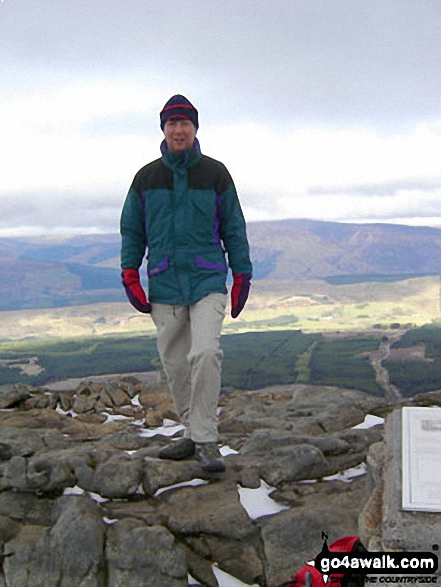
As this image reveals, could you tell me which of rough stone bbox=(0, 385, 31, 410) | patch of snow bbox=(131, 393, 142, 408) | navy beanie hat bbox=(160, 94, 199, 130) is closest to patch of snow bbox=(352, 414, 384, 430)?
patch of snow bbox=(131, 393, 142, 408)

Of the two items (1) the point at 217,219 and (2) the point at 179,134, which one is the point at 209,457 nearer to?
(1) the point at 217,219

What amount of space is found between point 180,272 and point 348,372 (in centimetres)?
11370

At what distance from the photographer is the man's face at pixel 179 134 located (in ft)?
A: 28.2

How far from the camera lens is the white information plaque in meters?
5.42

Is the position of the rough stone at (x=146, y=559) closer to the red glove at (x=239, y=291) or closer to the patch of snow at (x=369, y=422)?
the red glove at (x=239, y=291)

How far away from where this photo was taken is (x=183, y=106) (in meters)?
8.59

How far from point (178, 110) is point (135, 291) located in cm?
281

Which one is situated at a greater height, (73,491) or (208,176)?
(208,176)

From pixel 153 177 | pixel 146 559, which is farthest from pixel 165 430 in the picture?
pixel 153 177

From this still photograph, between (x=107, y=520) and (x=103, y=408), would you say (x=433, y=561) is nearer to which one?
(x=107, y=520)

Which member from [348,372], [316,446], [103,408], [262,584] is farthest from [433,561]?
[348,372]

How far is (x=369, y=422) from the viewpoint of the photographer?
13164 millimetres

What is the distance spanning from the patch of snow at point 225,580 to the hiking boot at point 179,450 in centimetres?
214

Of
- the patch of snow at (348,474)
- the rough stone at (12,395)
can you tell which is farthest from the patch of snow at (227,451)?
the rough stone at (12,395)
